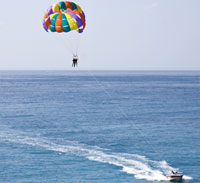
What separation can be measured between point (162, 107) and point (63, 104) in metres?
30.0

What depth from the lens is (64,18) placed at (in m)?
51.8

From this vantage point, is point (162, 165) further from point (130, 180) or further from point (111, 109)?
point (111, 109)

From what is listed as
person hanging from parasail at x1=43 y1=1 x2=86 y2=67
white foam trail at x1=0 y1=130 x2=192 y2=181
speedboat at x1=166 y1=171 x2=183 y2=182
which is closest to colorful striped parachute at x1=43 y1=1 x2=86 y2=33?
person hanging from parasail at x1=43 y1=1 x2=86 y2=67

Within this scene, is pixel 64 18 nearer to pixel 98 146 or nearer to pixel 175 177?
pixel 98 146

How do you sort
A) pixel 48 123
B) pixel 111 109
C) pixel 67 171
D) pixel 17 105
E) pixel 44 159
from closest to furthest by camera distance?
pixel 67 171 < pixel 44 159 < pixel 48 123 < pixel 111 109 < pixel 17 105

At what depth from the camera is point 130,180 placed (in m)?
43.3

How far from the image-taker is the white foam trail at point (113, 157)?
150ft

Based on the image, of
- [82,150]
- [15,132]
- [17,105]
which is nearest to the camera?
[82,150]

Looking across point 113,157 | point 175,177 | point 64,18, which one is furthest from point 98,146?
point 64,18

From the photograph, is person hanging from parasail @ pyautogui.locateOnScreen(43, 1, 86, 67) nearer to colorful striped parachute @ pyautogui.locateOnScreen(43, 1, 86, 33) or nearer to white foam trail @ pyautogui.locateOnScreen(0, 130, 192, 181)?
colorful striped parachute @ pyautogui.locateOnScreen(43, 1, 86, 33)

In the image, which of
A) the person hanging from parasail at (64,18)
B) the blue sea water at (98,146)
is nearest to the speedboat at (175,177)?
the blue sea water at (98,146)

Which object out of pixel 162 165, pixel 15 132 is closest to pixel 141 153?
pixel 162 165

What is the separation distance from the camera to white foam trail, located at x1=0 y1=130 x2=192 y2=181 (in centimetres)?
4559

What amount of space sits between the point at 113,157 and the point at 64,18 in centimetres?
2157
